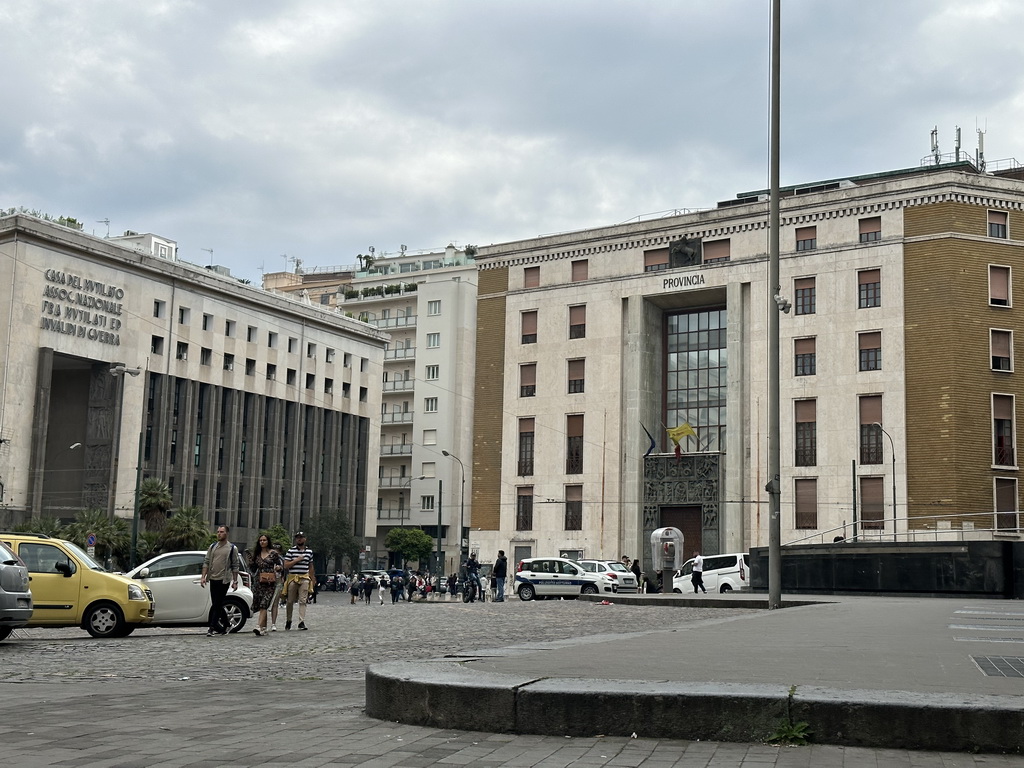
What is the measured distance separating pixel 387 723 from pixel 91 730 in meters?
1.65

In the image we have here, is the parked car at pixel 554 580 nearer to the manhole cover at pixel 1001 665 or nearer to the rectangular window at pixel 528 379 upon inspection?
the rectangular window at pixel 528 379

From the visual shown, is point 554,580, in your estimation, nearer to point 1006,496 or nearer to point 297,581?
point 297,581

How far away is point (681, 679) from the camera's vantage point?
6.76 meters

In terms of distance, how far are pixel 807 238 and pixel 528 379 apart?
18409mm

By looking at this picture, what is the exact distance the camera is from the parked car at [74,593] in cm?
1756

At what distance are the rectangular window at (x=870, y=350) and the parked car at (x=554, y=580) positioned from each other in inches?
926

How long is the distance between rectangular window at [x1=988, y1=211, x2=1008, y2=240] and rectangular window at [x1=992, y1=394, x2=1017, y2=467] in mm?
8142

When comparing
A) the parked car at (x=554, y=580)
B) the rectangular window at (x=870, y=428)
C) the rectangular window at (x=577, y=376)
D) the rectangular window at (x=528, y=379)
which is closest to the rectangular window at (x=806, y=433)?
the rectangular window at (x=870, y=428)

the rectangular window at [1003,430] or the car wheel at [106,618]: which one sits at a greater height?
the rectangular window at [1003,430]

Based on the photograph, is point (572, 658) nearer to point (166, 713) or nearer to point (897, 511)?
point (166, 713)

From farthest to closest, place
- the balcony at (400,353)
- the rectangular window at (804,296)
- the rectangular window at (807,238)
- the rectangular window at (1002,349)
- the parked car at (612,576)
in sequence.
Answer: the balcony at (400,353) → the rectangular window at (807,238) → the rectangular window at (804,296) → the rectangular window at (1002,349) → the parked car at (612,576)

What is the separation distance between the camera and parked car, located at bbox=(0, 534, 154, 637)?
17562 millimetres

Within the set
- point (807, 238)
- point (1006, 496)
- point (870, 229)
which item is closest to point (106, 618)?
point (1006, 496)

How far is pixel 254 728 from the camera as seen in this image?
6.59 metres
